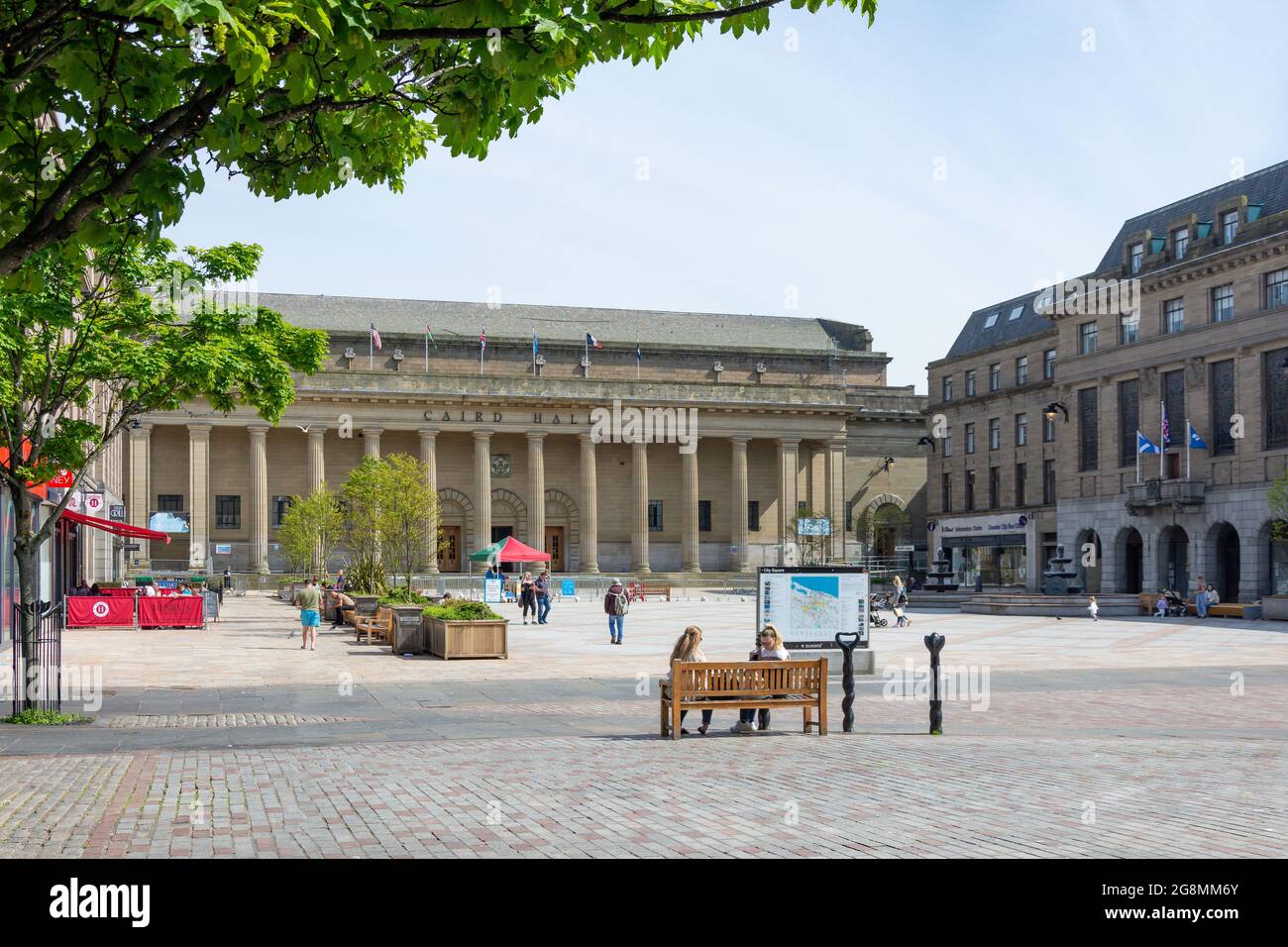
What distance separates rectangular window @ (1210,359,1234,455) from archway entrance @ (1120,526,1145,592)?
7.62 metres

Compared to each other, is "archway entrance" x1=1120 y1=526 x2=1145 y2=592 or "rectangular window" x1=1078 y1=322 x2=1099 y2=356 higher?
"rectangular window" x1=1078 y1=322 x2=1099 y2=356

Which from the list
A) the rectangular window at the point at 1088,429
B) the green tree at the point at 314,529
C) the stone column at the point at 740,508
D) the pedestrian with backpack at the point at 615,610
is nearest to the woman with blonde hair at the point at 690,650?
the pedestrian with backpack at the point at 615,610

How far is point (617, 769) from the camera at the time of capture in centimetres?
1226

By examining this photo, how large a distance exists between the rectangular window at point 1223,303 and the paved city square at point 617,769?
116 feet

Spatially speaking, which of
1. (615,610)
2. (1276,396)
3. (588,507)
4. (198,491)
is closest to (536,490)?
(588,507)

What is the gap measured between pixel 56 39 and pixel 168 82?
2.08 feet

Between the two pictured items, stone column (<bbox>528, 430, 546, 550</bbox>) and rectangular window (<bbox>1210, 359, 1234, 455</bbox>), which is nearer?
rectangular window (<bbox>1210, 359, 1234, 455</bbox>)

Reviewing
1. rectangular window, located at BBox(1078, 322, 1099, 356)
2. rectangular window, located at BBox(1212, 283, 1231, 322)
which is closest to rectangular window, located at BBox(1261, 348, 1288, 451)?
rectangular window, located at BBox(1212, 283, 1231, 322)

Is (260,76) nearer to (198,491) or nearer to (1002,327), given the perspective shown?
(198,491)

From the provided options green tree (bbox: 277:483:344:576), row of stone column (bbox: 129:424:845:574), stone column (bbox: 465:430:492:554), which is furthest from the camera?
stone column (bbox: 465:430:492:554)

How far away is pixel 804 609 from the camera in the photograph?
71.2ft

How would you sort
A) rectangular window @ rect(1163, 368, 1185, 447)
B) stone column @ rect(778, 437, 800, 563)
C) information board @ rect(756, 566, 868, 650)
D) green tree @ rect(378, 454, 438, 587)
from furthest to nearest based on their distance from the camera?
stone column @ rect(778, 437, 800, 563), rectangular window @ rect(1163, 368, 1185, 447), green tree @ rect(378, 454, 438, 587), information board @ rect(756, 566, 868, 650)

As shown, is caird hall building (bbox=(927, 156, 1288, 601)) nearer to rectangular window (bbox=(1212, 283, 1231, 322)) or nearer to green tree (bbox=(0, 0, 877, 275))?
rectangular window (bbox=(1212, 283, 1231, 322))

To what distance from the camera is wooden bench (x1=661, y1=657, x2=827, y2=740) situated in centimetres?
1522
